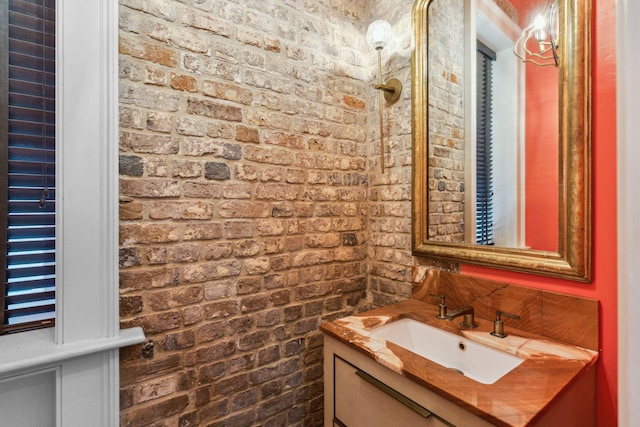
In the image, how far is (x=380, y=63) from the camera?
1724 millimetres

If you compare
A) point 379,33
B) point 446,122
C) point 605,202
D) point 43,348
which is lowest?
point 43,348

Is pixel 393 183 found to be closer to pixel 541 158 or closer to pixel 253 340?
pixel 541 158

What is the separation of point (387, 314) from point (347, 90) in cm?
125

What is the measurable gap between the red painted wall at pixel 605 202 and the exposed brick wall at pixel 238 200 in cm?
79

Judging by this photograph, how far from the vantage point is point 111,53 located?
113 cm

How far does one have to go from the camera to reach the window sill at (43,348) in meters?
0.99

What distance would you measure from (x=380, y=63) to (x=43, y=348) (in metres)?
1.90

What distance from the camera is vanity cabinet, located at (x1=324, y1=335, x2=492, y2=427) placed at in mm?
901

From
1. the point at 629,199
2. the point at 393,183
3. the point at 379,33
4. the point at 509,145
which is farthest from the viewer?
the point at 393,183

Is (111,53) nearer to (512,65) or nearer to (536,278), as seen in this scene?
(512,65)

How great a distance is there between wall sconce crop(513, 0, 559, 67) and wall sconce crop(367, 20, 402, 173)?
0.59 metres

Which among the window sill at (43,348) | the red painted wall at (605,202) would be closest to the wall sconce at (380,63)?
the red painted wall at (605,202)

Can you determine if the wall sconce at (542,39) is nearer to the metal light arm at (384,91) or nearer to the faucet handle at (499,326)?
the metal light arm at (384,91)

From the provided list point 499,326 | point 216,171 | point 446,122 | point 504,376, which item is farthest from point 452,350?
point 216,171
